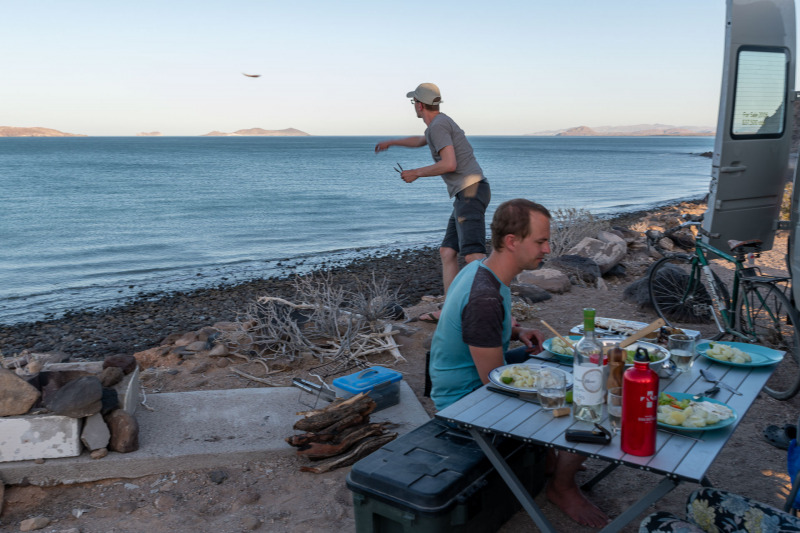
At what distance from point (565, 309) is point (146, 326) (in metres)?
6.35

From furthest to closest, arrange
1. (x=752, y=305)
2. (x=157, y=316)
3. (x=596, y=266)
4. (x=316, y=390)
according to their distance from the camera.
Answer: (x=157, y=316)
(x=596, y=266)
(x=752, y=305)
(x=316, y=390)

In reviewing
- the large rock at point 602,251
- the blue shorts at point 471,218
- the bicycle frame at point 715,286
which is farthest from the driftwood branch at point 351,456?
the large rock at point 602,251

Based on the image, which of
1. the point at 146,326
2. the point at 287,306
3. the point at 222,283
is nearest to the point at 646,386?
the point at 287,306

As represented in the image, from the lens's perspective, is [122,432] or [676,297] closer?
[122,432]

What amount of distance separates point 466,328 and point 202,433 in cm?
201

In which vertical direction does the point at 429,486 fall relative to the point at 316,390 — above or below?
above

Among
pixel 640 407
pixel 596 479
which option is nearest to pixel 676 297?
pixel 596 479

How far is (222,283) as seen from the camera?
13.5 m

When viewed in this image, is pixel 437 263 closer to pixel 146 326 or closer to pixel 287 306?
pixel 146 326

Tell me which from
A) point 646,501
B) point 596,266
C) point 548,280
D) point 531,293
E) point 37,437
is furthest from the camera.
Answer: point 596,266

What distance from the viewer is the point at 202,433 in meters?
4.09

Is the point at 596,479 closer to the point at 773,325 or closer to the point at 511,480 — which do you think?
the point at 511,480

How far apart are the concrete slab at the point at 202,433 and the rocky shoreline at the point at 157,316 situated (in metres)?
3.29

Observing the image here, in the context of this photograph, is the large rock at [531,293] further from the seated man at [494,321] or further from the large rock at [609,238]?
the seated man at [494,321]
